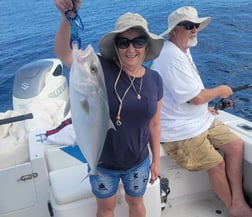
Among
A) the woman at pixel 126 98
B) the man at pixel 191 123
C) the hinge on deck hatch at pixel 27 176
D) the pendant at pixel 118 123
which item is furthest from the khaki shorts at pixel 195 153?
the hinge on deck hatch at pixel 27 176

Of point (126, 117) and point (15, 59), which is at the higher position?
point (126, 117)

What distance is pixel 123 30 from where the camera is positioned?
6.86 ft

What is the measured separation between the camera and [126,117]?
218cm

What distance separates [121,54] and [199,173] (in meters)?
1.73

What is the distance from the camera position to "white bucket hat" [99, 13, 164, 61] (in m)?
2.10

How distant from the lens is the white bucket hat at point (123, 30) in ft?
6.90

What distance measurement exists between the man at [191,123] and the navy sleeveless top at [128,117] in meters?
0.58

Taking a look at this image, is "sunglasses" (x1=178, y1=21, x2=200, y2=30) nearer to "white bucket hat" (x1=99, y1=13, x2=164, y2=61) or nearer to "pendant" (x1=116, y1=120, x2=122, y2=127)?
"white bucket hat" (x1=99, y1=13, x2=164, y2=61)

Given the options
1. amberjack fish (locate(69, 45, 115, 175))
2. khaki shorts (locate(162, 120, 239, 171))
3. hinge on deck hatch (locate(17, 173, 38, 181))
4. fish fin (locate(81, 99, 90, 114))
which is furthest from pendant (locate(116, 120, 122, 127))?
hinge on deck hatch (locate(17, 173, 38, 181))

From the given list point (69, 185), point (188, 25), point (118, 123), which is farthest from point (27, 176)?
point (188, 25)

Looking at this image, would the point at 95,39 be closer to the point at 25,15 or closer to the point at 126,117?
the point at 25,15

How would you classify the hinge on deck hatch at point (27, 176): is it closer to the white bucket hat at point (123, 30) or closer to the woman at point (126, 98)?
the woman at point (126, 98)

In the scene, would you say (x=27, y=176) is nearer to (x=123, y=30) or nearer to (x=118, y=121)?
(x=118, y=121)

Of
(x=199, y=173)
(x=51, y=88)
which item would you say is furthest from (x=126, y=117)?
(x=51, y=88)
